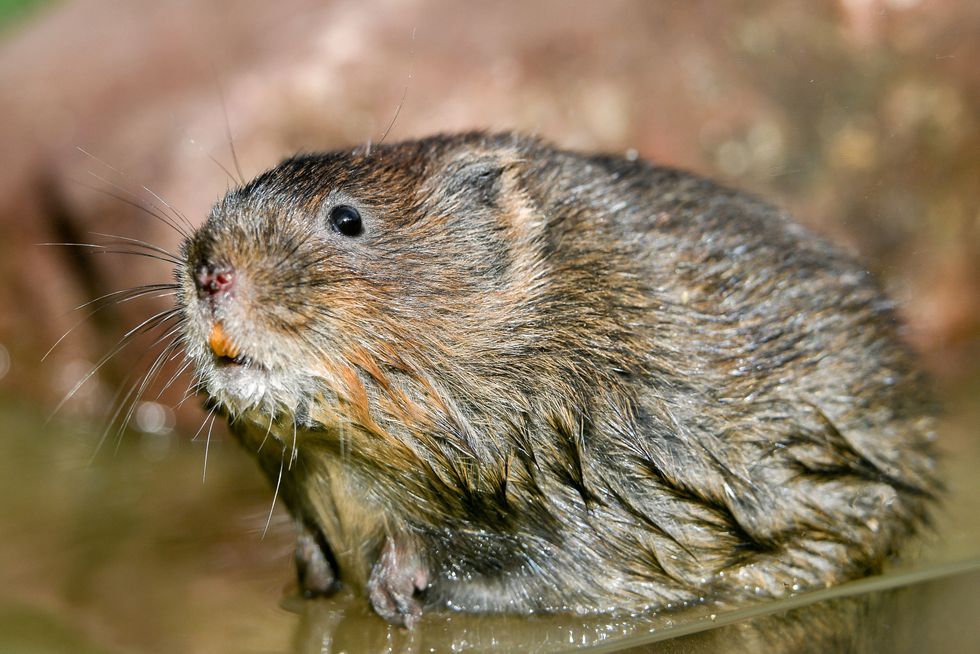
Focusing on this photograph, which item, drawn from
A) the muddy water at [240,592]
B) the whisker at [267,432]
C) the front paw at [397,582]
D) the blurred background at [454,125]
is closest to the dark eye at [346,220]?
the whisker at [267,432]

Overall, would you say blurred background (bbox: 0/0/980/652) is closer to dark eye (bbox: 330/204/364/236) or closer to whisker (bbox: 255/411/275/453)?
whisker (bbox: 255/411/275/453)

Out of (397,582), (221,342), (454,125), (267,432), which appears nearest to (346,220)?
(221,342)

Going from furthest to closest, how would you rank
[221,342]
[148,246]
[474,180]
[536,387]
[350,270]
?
[148,246] < [474,180] < [536,387] < [350,270] < [221,342]

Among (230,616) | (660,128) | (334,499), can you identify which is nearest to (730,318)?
(334,499)

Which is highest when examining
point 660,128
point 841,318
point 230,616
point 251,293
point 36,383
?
point 660,128

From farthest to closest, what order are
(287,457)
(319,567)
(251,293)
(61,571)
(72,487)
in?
(72,487) → (61,571) → (319,567) → (287,457) → (251,293)

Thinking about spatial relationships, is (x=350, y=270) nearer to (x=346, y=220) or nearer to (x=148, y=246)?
(x=346, y=220)

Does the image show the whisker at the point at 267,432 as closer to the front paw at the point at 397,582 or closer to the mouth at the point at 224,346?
the mouth at the point at 224,346

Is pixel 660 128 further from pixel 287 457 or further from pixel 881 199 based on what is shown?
pixel 287 457
